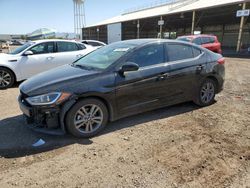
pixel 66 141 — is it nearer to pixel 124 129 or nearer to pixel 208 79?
pixel 124 129

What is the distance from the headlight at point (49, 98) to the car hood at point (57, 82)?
0.23ft

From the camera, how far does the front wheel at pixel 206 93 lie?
5199 millimetres

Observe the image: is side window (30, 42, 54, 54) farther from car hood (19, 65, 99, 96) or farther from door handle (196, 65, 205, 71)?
door handle (196, 65, 205, 71)

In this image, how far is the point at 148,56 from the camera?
4.42 m

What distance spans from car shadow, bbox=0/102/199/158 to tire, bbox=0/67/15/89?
314 cm

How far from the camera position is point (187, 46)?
5047 mm

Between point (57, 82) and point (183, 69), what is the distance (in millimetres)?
2587

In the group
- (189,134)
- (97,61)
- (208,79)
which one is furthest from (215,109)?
(97,61)

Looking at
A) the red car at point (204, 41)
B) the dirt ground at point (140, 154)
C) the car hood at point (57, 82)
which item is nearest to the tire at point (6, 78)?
the dirt ground at point (140, 154)

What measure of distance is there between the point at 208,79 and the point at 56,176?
13.1 ft

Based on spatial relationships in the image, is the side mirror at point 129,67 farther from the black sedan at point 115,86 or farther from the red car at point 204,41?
the red car at point 204,41

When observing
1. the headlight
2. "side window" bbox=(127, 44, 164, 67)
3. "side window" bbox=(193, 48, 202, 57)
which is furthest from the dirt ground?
"side window" bbox=(193, 48, 202, 57)

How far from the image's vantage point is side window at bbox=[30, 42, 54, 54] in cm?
773

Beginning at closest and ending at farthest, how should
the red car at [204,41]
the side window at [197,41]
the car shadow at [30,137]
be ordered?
1. the car shadow at [30,137]
2. the side window at [197,41]
3. the red car at [204,41]
